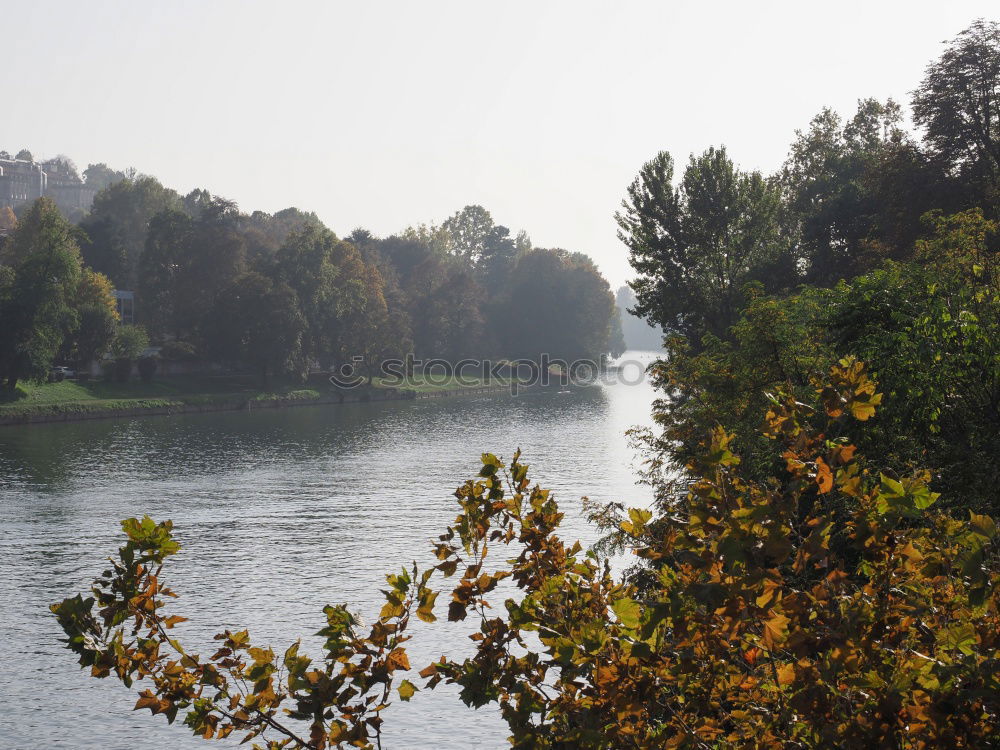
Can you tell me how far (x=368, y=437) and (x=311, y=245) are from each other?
119ft

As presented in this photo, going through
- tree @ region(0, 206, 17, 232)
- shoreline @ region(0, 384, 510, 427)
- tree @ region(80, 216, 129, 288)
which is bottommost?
shoreline @ region(0, 384, 510, 427)

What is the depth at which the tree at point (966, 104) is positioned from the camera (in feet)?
143

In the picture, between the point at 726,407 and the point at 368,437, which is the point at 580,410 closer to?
the point at 368,437

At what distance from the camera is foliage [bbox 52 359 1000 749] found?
457 cm

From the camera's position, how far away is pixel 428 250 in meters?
149

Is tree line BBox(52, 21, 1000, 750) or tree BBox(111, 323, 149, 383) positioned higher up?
tree BBox(111, 323, 149, 383)

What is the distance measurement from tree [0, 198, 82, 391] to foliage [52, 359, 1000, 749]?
234ft

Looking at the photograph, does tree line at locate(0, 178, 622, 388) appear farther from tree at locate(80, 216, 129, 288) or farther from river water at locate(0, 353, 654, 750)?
river water at locate(0, 353, 654, 750)

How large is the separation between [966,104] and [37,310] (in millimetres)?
59154

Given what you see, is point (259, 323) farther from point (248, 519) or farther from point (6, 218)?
point (6, 218)

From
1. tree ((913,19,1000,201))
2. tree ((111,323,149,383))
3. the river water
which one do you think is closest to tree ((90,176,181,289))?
tree ((111,323,149,383))

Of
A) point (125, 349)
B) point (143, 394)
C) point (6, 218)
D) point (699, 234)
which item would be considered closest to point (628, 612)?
point (699, 234)

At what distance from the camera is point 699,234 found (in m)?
47.9

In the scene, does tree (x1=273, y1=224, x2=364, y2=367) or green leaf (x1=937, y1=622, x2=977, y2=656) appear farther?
tree (x1=273, y1=224, x2=364, y2=367)
